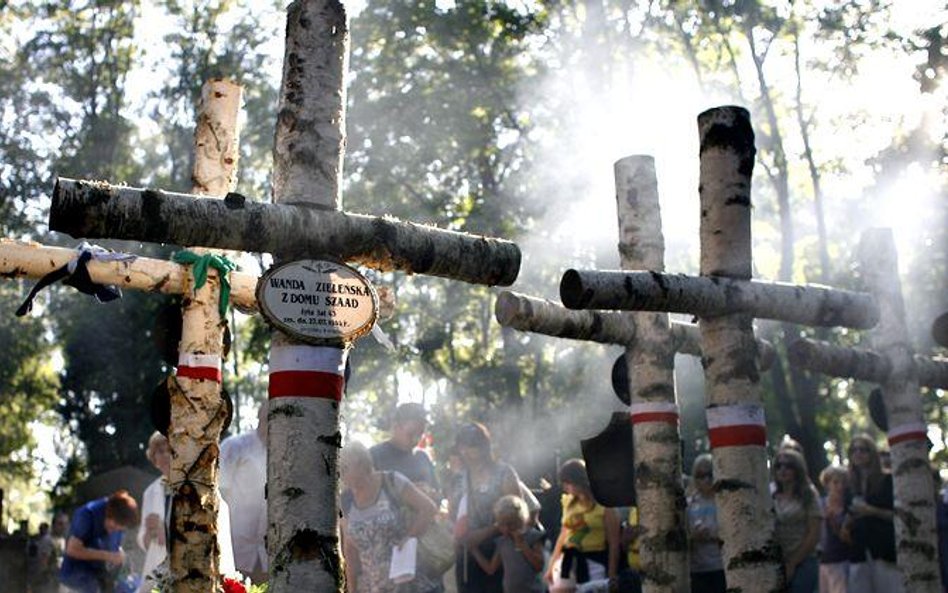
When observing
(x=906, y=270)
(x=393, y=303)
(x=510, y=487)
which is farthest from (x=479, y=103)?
(x=393, y=303)

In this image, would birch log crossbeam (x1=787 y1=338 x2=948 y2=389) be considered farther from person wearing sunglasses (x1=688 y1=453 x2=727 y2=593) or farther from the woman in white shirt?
the woman in white shirt

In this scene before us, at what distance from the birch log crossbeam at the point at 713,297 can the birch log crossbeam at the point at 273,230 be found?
57 cm

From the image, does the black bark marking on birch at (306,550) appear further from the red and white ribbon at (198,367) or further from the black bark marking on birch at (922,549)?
the black bark marking on birch at (922,549)

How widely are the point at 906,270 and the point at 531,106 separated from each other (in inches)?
528

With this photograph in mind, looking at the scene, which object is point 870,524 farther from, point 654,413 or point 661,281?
point 661,281

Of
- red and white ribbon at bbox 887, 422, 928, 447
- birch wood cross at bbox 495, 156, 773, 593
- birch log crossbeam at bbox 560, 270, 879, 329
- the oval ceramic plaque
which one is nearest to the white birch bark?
red and white ribbon at bbox 887, 422, 928, 447

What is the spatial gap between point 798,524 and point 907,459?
112cm

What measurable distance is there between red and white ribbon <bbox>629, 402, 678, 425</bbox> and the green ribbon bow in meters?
2.61

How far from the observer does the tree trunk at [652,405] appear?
292 inches

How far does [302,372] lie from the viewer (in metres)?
5.23

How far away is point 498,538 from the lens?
387 inches

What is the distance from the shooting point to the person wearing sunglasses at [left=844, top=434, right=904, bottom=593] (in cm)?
1047

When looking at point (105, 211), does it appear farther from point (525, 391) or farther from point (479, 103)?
point (525, 391)

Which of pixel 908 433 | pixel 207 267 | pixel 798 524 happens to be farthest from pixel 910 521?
pixel 207 267
